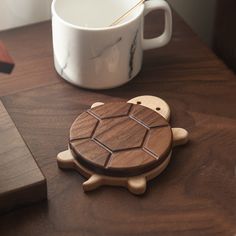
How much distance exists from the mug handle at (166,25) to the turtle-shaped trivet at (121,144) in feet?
0.35

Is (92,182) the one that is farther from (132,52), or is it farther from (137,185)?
(132,52)

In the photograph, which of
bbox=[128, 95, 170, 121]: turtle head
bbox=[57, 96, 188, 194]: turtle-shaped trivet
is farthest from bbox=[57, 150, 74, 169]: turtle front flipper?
bbox=[128, 95, 170, 121]: turtle head

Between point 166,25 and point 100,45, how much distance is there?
4.4 inches

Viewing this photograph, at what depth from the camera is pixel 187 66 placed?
0.71 m

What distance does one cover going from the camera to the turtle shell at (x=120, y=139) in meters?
0.55

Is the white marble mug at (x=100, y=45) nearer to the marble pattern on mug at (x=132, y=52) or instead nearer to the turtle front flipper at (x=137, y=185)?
the marble pattern on mug at (x=132, y=52)

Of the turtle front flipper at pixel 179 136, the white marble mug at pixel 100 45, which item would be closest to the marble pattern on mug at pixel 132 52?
the white marble mug at pixel 100 45

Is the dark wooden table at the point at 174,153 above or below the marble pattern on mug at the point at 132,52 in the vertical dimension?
below

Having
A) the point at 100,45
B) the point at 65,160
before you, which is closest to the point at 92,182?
the point at 65,160

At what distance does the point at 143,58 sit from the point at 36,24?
16cm

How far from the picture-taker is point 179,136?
594mm

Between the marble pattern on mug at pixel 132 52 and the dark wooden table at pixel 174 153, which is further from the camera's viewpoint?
the marble pattern on mug at pixel 132 52

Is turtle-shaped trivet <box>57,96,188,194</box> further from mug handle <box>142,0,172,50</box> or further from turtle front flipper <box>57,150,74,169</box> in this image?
mug handle <box>142,0,172,50</box>

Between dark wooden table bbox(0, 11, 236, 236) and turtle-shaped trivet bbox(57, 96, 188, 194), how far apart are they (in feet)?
0.04
